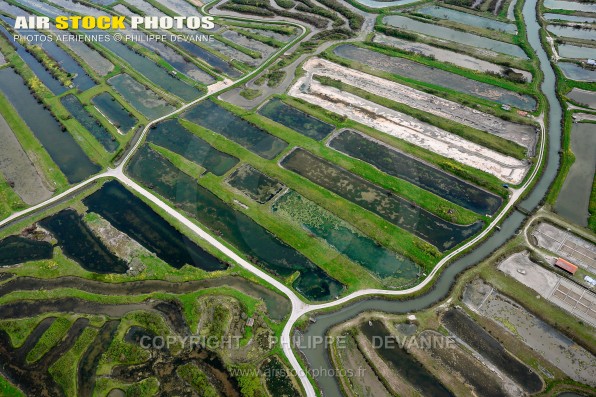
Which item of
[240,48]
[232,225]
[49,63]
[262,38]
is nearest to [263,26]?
[262,38]

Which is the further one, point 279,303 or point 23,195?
point 23,195

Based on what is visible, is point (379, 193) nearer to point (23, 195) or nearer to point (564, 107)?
point (564, 107)

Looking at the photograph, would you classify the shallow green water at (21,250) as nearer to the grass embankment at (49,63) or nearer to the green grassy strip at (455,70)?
the grass embankment at (49,63)

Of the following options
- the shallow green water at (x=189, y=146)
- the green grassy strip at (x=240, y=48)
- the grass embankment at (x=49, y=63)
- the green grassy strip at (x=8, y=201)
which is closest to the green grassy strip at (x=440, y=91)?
the green grassy strip at (x=240, y=48)

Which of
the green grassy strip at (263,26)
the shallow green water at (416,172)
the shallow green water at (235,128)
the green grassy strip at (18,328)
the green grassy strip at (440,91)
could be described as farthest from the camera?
the green grassy strip at (263,26)

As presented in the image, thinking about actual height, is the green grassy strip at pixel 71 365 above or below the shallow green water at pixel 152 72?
below

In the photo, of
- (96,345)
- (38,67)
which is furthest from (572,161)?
(38,67)
